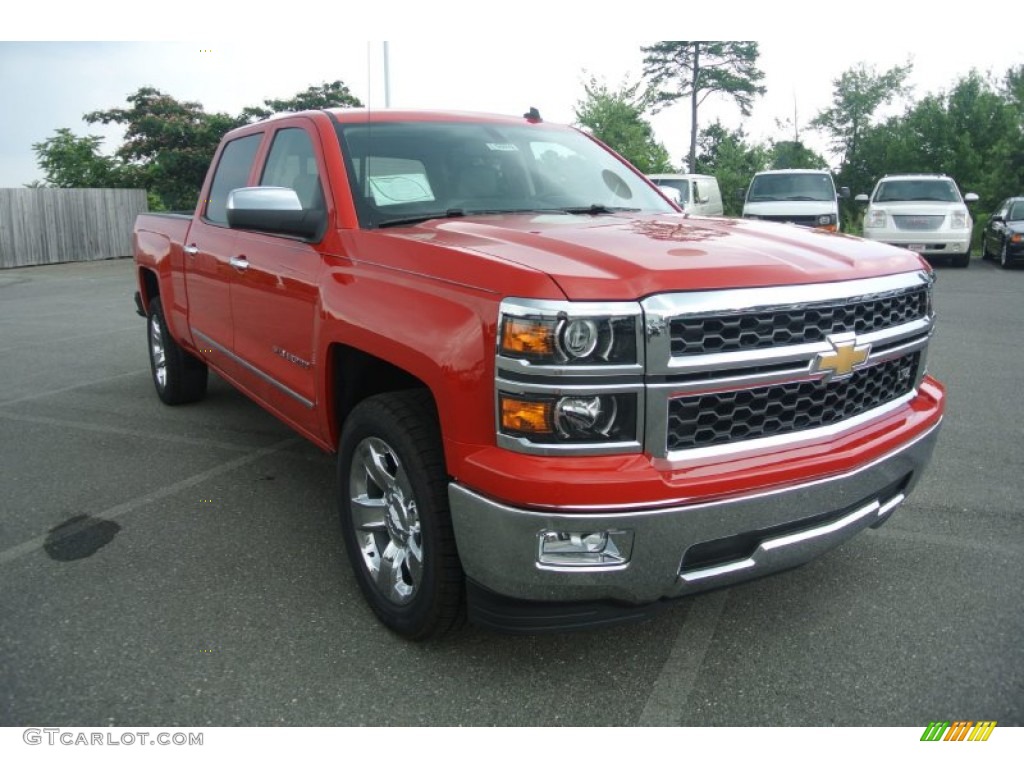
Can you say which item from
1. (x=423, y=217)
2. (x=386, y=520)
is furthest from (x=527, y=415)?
(x=423, y=217)

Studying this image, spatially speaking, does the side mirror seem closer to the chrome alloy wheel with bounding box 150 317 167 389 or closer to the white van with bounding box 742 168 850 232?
the chrome alloy wheel with bounding box 150 317 167 389

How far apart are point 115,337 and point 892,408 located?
8640mm

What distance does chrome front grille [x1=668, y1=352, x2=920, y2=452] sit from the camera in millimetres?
2338

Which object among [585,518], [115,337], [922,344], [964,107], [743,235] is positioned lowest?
[115,337]

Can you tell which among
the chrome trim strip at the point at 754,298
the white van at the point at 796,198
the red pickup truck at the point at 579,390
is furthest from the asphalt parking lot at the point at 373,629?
the white van at the point at 796,198

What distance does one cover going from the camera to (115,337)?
30.7 feet

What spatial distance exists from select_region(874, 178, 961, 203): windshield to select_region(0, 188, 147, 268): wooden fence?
19.4m

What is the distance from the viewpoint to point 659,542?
226 centimetres

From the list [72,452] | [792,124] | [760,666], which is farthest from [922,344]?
[792,124]

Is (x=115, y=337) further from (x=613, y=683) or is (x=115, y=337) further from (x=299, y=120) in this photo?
(x=613, y=683)

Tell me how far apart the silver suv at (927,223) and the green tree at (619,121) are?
17.3 meters

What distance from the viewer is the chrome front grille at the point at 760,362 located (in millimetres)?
2266

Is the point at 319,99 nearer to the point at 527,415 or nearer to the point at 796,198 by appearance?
the point at 796,198

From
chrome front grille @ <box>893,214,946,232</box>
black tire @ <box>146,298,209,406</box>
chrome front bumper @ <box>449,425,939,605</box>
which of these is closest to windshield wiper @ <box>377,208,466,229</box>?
chrome front bumper @ <box>449,425,939,605</box>
